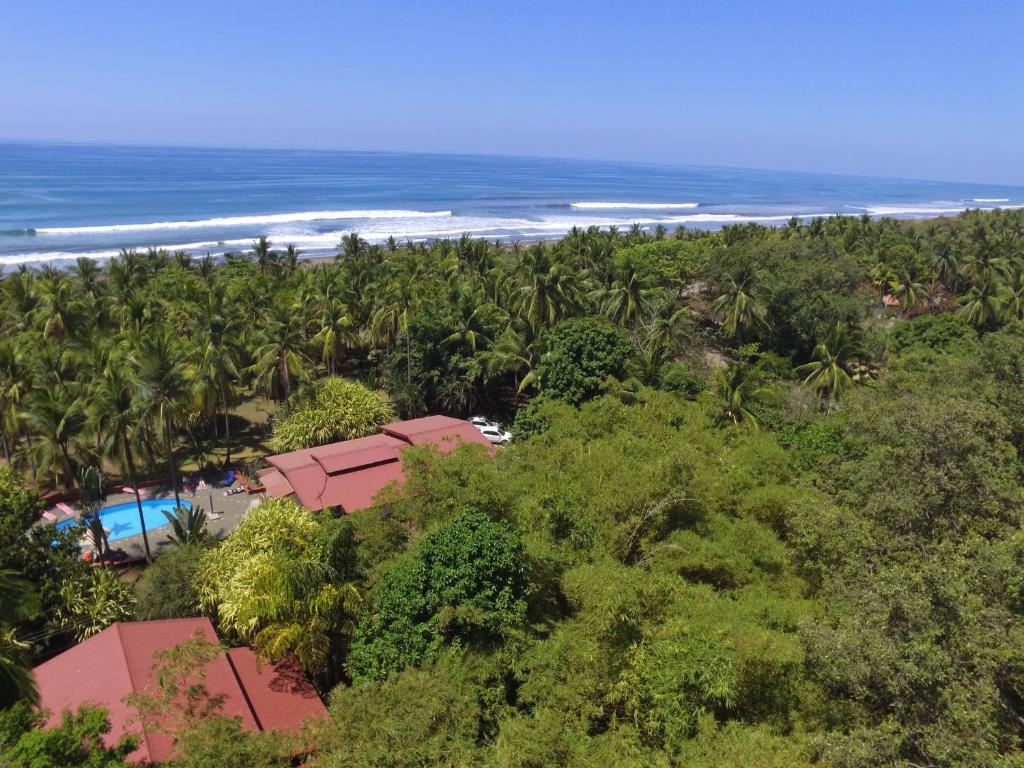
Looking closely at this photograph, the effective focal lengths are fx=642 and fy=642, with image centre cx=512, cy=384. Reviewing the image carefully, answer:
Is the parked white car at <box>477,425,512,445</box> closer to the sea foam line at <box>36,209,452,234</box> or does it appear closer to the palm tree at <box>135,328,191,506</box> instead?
the palm tree at <box>135,328,191,506</box>

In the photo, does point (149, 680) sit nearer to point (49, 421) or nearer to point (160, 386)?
point (160, 386)

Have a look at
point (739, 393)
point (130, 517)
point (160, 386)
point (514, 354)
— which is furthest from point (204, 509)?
point (739, 393)

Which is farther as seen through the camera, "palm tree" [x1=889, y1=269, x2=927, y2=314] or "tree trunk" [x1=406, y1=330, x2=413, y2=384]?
"palm tree" [x1=889, y1=269, x2=927, y2=314]

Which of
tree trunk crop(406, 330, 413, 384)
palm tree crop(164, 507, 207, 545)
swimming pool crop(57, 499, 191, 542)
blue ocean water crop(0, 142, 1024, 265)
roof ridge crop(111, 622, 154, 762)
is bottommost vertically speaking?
swimming pool crop(57, 499, 191, 542)

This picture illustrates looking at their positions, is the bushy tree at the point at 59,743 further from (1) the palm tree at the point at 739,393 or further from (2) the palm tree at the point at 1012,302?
(2) the palm tree at the point at 1012,302

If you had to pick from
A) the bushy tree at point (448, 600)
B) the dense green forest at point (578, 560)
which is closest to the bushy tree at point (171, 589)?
the dense green forest at point (578, 560)

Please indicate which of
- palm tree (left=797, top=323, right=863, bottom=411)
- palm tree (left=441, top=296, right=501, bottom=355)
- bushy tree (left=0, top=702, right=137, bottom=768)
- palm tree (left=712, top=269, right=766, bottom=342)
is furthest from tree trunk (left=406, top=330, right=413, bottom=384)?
bushy tree (left=0, top=702, right=137, bottom=768)
